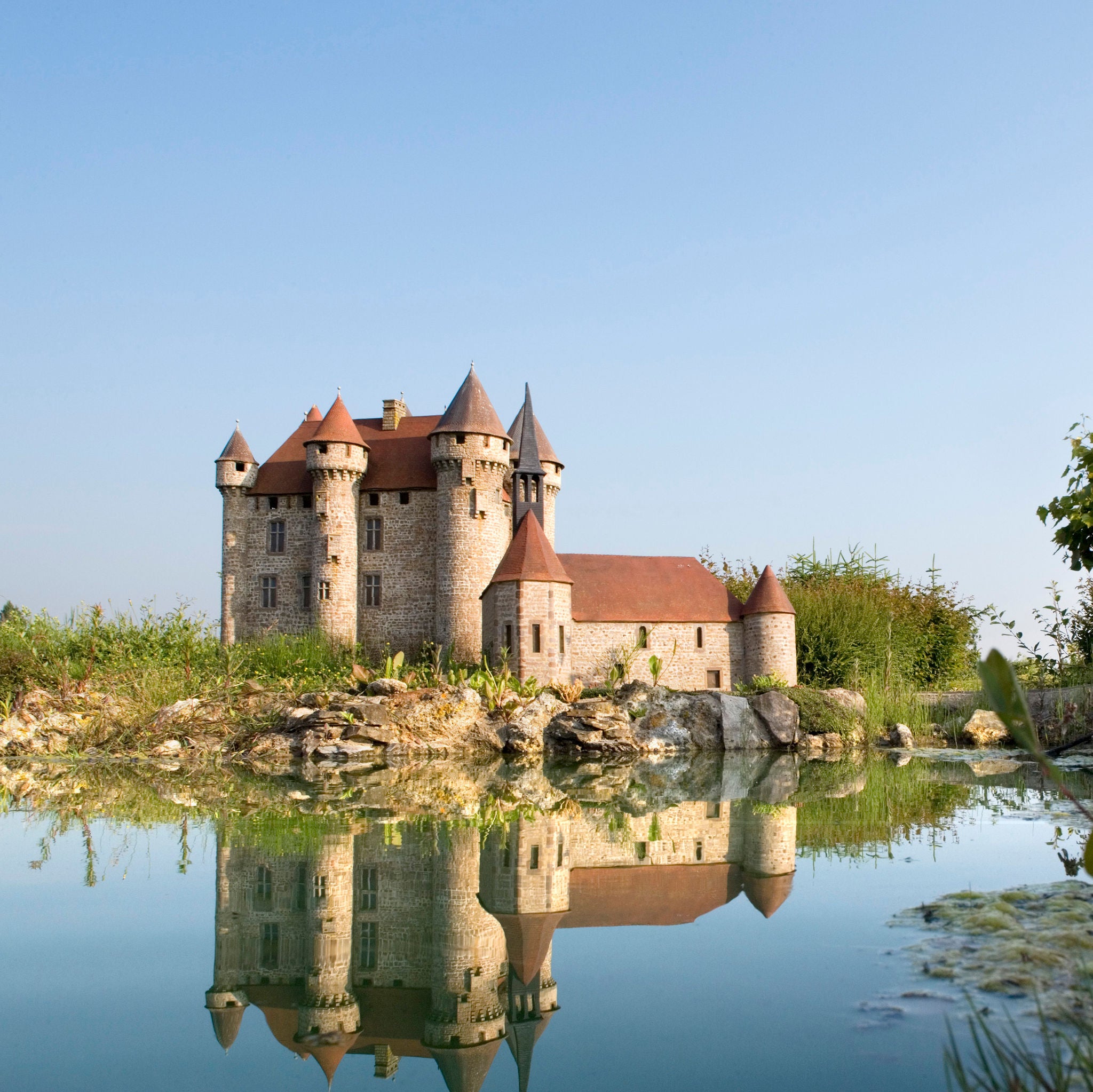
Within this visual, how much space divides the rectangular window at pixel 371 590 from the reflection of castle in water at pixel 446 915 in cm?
2366

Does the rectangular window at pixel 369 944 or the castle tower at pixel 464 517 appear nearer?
the rectangular window at pixel 369 944

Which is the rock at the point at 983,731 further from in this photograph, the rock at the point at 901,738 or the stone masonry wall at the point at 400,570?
the stone masonry wall at the point at 400,570

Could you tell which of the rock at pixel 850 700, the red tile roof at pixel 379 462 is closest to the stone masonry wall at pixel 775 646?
the rock at pixel 850 700

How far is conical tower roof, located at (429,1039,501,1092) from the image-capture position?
486 centimetres

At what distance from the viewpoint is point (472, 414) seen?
33438 millimetres

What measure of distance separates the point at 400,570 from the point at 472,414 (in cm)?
612

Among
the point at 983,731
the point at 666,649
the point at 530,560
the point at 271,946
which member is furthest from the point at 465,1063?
the point at 666,649

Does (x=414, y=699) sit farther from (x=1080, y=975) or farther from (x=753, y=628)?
(x=1080, y=975)

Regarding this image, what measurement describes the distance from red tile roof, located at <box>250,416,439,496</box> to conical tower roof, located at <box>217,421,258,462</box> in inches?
35.2

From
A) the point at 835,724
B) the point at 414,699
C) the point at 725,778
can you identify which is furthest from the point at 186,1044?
the point at 835,724

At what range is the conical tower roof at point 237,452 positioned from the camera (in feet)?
116

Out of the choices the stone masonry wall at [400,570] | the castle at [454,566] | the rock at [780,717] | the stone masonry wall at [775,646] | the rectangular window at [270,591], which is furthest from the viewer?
the rectangular window at [270,591]

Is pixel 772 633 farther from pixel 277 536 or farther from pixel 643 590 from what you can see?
pixel 277 536

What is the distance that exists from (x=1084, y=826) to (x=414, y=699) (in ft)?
46.6
